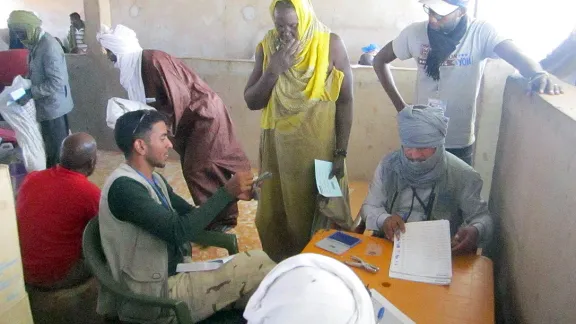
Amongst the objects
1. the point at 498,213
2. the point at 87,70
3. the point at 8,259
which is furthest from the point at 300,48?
the point at 87,70

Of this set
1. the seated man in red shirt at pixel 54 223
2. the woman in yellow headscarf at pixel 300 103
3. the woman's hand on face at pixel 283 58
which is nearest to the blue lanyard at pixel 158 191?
the seated man in red shirt at pixel 54 223

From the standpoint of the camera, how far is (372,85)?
4.57 m

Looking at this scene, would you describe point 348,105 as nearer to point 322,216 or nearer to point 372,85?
point 322,216

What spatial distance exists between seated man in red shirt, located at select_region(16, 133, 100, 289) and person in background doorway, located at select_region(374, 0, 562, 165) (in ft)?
5.68

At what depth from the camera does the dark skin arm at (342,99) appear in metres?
2.36

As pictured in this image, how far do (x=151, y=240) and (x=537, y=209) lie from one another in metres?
1.35

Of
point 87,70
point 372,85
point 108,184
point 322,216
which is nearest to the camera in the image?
point 108,184

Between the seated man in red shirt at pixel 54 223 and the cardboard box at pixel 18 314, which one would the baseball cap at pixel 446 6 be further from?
the cardboard box at pixel 18 314

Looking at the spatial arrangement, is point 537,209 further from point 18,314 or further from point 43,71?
point 43,71

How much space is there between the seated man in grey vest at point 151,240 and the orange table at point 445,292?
371 mm

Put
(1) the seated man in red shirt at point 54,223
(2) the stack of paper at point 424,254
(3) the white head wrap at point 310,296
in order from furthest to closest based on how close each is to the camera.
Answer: (1) the seated man in red shirt at point 54,223 < (2) the stack of paper at point 424,254 < (3) the white head wrap at point 310,296

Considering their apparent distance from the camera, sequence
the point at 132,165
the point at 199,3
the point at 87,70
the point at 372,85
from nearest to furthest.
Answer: the point at 132,165, the point at 372,85, the point at 87,70, the point at 199,3

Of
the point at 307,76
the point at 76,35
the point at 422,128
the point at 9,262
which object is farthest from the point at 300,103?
the point at 76,35

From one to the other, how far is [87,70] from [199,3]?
1616mm
